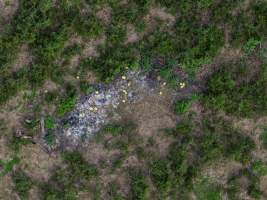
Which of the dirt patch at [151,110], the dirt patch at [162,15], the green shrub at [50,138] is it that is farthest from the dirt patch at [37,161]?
the dirt patch at [162,15]

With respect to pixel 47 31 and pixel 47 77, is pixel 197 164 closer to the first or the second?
pixel 47 77

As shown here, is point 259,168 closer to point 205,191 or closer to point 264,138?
point 264,138

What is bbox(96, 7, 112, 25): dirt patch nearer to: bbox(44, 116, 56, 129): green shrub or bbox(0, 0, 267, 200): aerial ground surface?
bbox(0, 0, 267, 200): aerial ground surface

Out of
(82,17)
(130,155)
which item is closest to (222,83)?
(130,155)

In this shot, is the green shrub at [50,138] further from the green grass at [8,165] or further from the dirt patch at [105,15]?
the dirt patch at [105,15]

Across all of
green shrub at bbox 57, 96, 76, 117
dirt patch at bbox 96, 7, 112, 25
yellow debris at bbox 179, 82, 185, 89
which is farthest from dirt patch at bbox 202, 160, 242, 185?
dirt patch at bbox 96, 7, 112, 25

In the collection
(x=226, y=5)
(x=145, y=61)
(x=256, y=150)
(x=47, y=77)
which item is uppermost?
(x=226, y=5)
